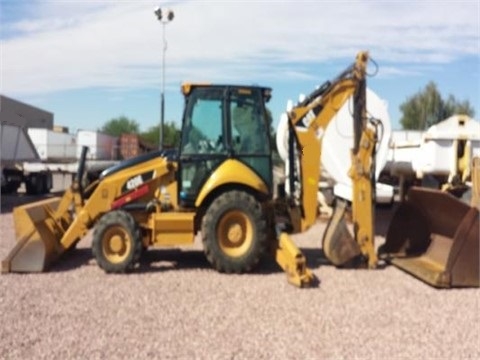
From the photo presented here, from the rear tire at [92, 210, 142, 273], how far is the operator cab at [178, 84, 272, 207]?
0.86m

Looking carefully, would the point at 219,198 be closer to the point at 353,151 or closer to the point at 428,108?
the point at 353,151

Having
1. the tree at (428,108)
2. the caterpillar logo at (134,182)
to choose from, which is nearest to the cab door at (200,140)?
the caterpillar logo at (134,182)

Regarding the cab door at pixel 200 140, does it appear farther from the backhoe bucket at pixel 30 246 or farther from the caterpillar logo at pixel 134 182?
the backhoe bucket at pixel 30 246

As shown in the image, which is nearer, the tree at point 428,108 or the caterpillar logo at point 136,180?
the caterpillar logo at point 136,180

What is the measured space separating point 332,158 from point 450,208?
14.0ft

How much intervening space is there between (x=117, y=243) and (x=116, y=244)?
0.06 ft

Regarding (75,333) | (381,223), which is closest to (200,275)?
(75,333)

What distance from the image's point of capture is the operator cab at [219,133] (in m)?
9.44

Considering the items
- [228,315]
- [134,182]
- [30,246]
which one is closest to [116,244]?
[134,182]

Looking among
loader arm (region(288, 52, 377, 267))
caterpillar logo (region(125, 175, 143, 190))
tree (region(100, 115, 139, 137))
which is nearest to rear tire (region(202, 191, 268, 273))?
loader arm (region(288, 52, 377, 267))

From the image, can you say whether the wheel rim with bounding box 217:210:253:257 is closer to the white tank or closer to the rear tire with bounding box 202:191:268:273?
the rear tire with bounding box 202:191:268:273

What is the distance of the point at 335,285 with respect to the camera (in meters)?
8.49

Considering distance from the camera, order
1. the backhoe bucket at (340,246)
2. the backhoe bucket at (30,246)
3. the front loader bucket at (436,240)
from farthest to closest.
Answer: the backhoe bucket at (340,246) → the backhoe bucket at (30,246) → the front loader bucket at (436,240)

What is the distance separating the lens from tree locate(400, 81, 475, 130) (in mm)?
55906
